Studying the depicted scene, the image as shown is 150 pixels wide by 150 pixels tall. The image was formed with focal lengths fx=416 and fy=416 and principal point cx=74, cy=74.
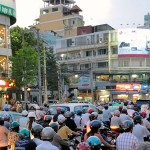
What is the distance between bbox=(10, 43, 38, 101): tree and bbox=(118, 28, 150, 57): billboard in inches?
1101

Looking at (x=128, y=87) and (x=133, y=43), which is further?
(x=133, y=43)

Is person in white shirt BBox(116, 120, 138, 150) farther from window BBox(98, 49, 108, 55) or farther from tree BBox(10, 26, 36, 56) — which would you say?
window BBox(98, 49, 108, 55)

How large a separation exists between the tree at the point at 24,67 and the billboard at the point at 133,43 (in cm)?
2797

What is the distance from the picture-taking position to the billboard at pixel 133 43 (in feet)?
228

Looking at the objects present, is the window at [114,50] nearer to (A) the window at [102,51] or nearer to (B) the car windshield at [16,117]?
(A) the window at [102,51]

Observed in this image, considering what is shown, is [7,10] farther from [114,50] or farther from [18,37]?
[114,50]

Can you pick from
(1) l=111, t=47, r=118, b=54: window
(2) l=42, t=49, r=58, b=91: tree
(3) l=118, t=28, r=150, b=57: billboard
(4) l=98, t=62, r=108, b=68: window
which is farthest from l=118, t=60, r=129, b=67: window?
(2) l=42, t=49, r=58, b=91: tree

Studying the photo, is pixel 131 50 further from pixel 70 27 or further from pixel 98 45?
pixel 70 27

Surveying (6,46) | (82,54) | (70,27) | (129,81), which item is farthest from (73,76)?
(6,46)

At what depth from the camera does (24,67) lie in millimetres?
44000

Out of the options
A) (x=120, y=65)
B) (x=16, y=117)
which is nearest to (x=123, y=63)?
(x=120, y=65)

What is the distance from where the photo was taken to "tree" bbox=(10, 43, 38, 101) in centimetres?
4378

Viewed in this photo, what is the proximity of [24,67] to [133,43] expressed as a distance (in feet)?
99.7

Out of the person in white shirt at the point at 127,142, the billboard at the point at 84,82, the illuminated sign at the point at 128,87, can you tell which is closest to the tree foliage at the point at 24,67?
the illuminated sign at the point at 128,87
